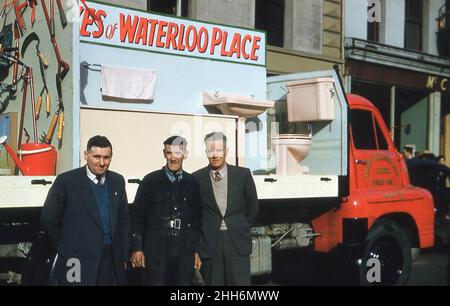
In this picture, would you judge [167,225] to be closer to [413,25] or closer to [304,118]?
[304,118]

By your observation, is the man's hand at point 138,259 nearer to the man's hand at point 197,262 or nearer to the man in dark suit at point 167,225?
the man in dark suit at point 167,225

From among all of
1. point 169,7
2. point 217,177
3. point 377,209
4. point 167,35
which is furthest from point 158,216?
point 169,7

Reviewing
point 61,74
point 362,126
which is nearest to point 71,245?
point 61,74

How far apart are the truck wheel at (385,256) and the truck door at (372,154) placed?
560 millimetres

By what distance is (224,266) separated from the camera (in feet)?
18.7

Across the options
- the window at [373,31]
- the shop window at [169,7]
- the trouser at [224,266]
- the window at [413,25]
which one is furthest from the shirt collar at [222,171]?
the window at [413,25]

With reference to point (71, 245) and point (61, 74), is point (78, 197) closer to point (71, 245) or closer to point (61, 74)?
point (71, 245)

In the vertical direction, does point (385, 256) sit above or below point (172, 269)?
below

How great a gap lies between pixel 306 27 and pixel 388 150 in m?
9.41

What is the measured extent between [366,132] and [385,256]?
65.3 inches

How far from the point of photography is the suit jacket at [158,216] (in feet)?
17.7

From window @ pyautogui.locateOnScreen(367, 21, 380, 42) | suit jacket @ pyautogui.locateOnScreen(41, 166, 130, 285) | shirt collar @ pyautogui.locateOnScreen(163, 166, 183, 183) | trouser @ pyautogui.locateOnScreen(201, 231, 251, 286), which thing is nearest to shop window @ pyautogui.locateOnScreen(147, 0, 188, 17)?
window @ pyautogui.locateOnScreen(367, 21, 380, 42)

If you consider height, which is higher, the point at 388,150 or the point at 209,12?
the point at 209,12

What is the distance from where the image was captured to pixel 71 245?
15.9 ft
